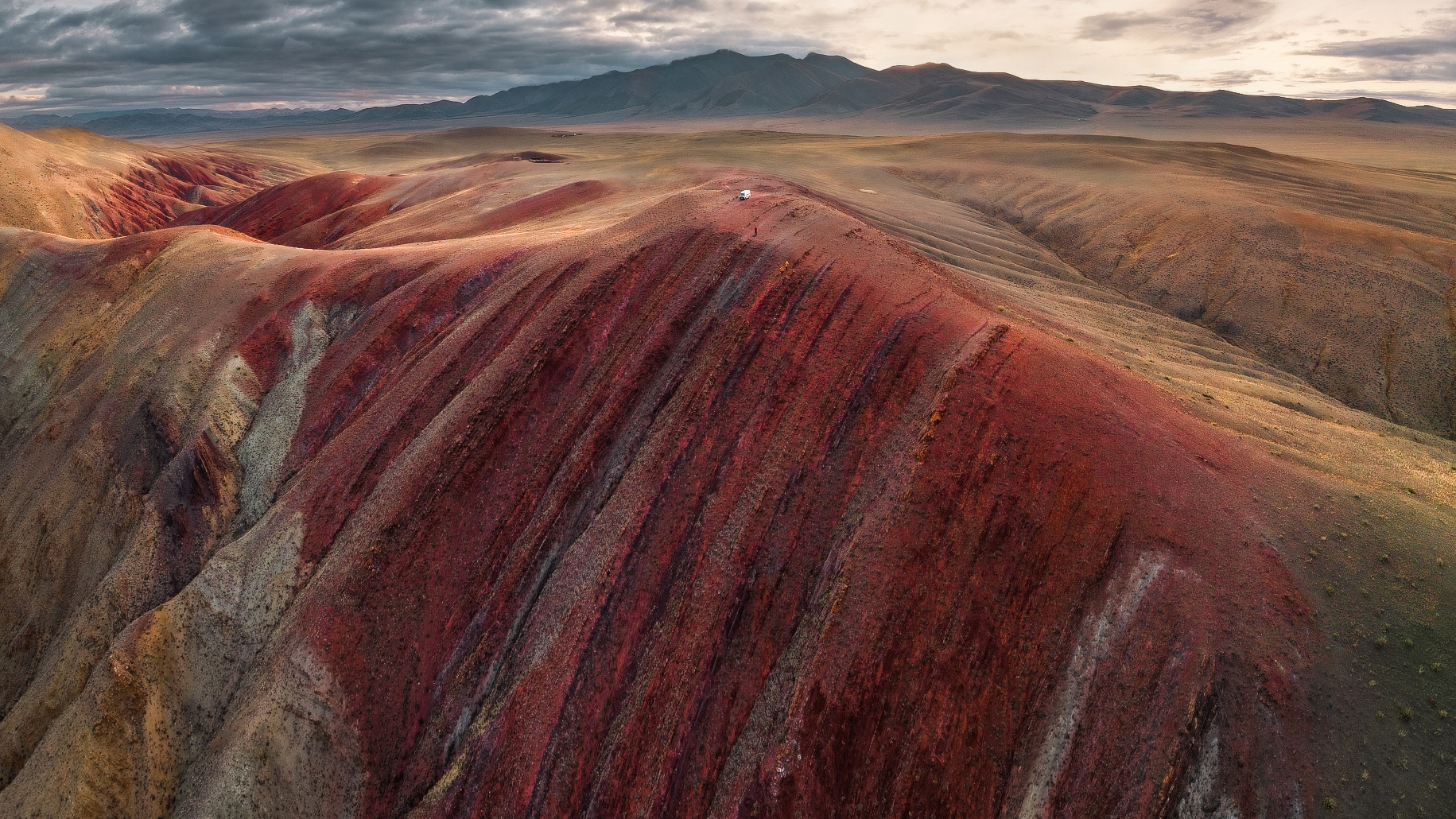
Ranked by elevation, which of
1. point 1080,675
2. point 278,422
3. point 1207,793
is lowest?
point 1207,793

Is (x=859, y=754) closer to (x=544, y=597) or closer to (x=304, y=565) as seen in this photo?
(x=544, y=597)

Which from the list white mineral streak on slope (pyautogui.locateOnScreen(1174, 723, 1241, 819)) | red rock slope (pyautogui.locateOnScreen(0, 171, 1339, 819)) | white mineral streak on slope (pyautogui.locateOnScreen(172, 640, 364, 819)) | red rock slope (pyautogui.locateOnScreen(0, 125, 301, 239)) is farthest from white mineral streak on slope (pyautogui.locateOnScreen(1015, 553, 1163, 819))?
red rock slope (pyautogui.locateOnScreen(0, 125, 301, 239))

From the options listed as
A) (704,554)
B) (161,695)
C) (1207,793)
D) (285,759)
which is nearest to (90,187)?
(161,695)

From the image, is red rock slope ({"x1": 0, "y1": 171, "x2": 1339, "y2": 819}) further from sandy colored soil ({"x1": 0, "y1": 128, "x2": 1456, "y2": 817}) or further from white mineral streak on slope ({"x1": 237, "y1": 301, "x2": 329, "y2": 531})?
white mineral streak on slope ({"x1": 237, "y1": 301, "x2": 329, "y2": 531})

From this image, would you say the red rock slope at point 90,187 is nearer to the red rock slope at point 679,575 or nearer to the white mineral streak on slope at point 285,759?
the red rock slope at point 679,575

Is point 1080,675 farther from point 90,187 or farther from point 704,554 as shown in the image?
point 90,187

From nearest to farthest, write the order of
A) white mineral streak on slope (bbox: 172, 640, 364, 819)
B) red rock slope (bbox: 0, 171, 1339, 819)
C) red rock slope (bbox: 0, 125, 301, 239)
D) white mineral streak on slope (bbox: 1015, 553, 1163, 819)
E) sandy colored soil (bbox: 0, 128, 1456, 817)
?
white mineral streak on slope (bbox: 1015, 553, 1163, 819) → sandy colored soil (bbox: 0, 128, 1456, 817) → red rock slope (bbox: 0, 171, 1339, 819) → white mineral streak on slope (bbox: 172, 640, 364, 819) → red rock slope (bbox: 0, 125, 301, 239)
